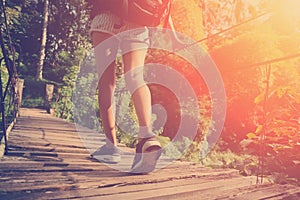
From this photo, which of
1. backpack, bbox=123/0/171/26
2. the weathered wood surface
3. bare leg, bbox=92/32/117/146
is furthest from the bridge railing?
backpack, bbox=123/0/171/26

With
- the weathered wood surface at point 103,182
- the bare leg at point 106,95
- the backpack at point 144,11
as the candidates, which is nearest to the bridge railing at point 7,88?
the weathered wood surface at point 103,182

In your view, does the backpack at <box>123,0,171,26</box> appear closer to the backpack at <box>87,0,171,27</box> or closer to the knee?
the backpack at <box>87,0,171,27</box>

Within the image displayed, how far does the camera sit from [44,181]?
49.0 inches

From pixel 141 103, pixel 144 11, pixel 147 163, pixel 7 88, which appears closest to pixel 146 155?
pixel 147 163

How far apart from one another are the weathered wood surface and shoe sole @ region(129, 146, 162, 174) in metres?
0.05

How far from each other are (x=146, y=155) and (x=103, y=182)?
28 centimetres

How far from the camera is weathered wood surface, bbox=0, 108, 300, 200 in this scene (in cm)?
115

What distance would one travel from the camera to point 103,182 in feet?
4.33

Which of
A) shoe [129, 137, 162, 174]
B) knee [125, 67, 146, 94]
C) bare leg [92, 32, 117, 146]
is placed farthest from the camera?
bare leg [92, 32, 117, 146]

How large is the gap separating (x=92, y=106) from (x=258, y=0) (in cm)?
1269

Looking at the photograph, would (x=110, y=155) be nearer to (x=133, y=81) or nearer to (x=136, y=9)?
(x=133, y=81)

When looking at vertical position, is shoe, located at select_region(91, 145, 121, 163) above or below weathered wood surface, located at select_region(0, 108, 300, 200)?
above

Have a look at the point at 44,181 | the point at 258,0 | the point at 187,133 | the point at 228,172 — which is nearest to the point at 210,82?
the point at 187,133

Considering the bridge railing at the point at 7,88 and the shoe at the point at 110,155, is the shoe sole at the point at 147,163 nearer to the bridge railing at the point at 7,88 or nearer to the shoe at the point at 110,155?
the shoe at the point at 110,155
